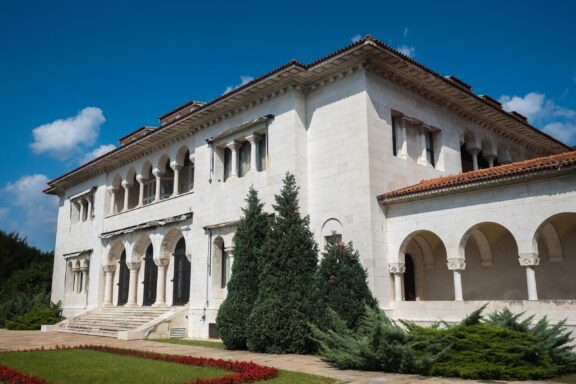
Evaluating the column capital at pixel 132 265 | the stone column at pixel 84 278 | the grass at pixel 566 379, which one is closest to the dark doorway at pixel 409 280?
the grass at pixel 566 379

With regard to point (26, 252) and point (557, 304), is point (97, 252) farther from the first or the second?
point (557, 304)

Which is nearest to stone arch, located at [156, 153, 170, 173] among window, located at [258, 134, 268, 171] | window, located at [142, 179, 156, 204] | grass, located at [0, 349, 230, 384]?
window, located at [142, 179, 156, 204]

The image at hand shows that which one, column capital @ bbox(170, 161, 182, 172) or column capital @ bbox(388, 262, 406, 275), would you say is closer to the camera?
column capital @ bbox(388, 262, 406, 275)

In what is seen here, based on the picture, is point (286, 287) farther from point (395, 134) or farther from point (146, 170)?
point (146, 170)

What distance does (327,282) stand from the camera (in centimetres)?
1445

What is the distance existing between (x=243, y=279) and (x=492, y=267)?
850 centimetres

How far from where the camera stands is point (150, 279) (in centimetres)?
2602

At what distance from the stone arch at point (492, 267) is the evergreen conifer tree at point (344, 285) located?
4.69 m

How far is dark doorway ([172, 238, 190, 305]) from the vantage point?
76.2ft

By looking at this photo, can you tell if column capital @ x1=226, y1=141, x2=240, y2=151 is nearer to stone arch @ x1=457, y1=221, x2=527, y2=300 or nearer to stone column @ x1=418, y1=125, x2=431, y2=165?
stone column @ x1=418, y1=125, x2=431, y2=165

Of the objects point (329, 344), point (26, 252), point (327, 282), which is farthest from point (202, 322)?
point (26, 252)

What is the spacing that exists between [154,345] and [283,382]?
9336 mm

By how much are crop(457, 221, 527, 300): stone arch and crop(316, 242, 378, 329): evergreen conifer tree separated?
4687mm

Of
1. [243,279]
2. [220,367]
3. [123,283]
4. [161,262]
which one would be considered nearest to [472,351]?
[220,367]
